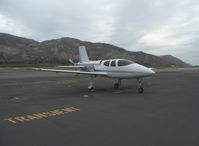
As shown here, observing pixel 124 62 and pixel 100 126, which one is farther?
pixel 124 62

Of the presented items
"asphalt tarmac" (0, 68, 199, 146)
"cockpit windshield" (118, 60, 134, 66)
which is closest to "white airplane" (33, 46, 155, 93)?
"cockpit windshield" (118, 60, 134, 66)

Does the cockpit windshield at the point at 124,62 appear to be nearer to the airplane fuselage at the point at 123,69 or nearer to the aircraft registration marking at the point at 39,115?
the airplane fuselage at the point at 123,69

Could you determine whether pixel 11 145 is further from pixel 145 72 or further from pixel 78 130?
pixel 145 72

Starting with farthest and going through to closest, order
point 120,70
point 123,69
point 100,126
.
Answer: point 120,70, point 123,69, point 100,126

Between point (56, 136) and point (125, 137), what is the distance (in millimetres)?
1875

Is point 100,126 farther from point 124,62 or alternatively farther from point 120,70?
point 124,62

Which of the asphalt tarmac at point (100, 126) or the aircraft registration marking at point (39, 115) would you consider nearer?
the asphalt tarmac at point (100, 126)

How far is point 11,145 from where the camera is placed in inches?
164

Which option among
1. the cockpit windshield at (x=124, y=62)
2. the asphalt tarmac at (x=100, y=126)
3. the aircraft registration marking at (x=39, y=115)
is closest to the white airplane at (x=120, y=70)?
the cockpit windshield at (x=124, y=62)

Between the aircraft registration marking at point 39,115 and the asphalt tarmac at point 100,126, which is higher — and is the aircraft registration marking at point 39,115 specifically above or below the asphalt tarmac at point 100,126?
below

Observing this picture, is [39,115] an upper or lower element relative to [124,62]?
lower

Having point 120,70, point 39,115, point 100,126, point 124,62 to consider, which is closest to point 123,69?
point 120,70

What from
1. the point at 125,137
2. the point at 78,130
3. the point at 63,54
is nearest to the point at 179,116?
the point at 125,137

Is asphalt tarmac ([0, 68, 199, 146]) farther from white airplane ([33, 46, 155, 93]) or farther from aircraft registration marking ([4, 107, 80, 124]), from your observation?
white airplane ([33, 46, 155, 93])
